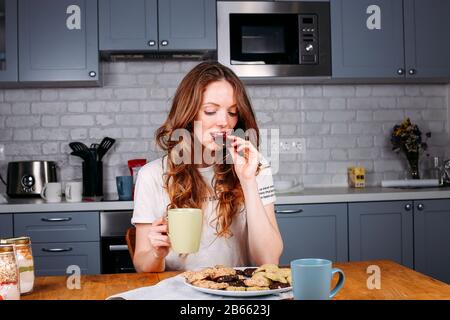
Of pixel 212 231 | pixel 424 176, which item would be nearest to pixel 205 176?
pixel 212 231

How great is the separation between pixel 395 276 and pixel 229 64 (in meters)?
2.36

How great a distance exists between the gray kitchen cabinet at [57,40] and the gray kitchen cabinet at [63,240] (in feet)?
2.89

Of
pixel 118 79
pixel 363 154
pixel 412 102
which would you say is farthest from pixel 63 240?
pixel 412 102

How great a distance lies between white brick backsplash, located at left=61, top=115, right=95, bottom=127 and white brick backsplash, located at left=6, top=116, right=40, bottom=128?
0.18m

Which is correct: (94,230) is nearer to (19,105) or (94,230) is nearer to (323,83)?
(19,105)

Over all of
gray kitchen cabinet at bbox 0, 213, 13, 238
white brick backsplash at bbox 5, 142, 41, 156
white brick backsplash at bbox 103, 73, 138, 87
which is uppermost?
white brick backsplash at bbox 103, 73, 138, 87

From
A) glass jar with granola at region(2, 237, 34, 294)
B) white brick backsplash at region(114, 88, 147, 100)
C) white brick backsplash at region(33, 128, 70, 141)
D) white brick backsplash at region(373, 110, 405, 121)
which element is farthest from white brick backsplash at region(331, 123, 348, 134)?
glass jar with granola at region(2, 237, 34, 294)

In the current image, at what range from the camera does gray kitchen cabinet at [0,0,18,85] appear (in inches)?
143

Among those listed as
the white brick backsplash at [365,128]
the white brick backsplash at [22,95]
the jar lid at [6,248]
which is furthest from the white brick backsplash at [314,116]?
the jar lid at [6,248]

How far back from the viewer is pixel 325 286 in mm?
1160

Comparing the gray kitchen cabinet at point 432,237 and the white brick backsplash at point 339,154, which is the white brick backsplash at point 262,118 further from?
the gray kitchen cabinet at point 432,237

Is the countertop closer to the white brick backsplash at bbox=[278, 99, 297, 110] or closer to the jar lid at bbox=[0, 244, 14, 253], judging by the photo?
the white brick backsplash at bbox=[278, 99, 297, 110]

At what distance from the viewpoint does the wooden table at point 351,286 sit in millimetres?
1398

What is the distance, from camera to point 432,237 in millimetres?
3611
